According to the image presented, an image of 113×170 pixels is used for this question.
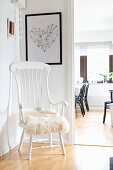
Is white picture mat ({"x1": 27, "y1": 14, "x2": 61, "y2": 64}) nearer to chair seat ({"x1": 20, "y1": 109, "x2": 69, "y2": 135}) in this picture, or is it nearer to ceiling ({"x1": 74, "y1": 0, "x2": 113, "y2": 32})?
chair seat ({"x1": 20, "y1": 109, "x2": 69, "y2": 135})

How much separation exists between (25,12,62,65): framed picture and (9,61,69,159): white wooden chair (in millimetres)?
217

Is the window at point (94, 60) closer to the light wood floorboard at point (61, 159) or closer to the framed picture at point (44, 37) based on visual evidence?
the framed picture at point (44, 37)

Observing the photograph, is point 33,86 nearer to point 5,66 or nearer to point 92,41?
point 5,66

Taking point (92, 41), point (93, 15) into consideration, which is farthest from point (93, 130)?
point (92, 41)

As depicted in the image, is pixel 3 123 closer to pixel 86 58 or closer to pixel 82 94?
pixel 82 94

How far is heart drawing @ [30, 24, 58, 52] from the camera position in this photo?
12.5 feet

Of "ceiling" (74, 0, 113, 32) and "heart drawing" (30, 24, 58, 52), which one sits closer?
"heart drawing" (30, 24, 58, 52)

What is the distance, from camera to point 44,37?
385 centimetres

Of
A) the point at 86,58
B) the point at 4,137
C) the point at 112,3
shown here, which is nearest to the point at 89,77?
the point at 86,58

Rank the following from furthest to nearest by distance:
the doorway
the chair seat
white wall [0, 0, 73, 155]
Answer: the doorway, white wall [0, 0, 73, 155], the chair seat

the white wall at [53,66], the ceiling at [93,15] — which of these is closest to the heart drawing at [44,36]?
the white wall at [53,66]

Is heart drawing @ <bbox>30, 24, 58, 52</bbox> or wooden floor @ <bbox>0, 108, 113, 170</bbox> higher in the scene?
heart drawing @ <bbox>30, 24, 58, 52</bbox>

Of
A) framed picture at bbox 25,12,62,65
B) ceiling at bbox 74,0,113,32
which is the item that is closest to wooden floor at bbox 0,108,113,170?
framed picture at bbox 25,12,62,65

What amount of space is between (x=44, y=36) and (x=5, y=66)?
0.77 meters
